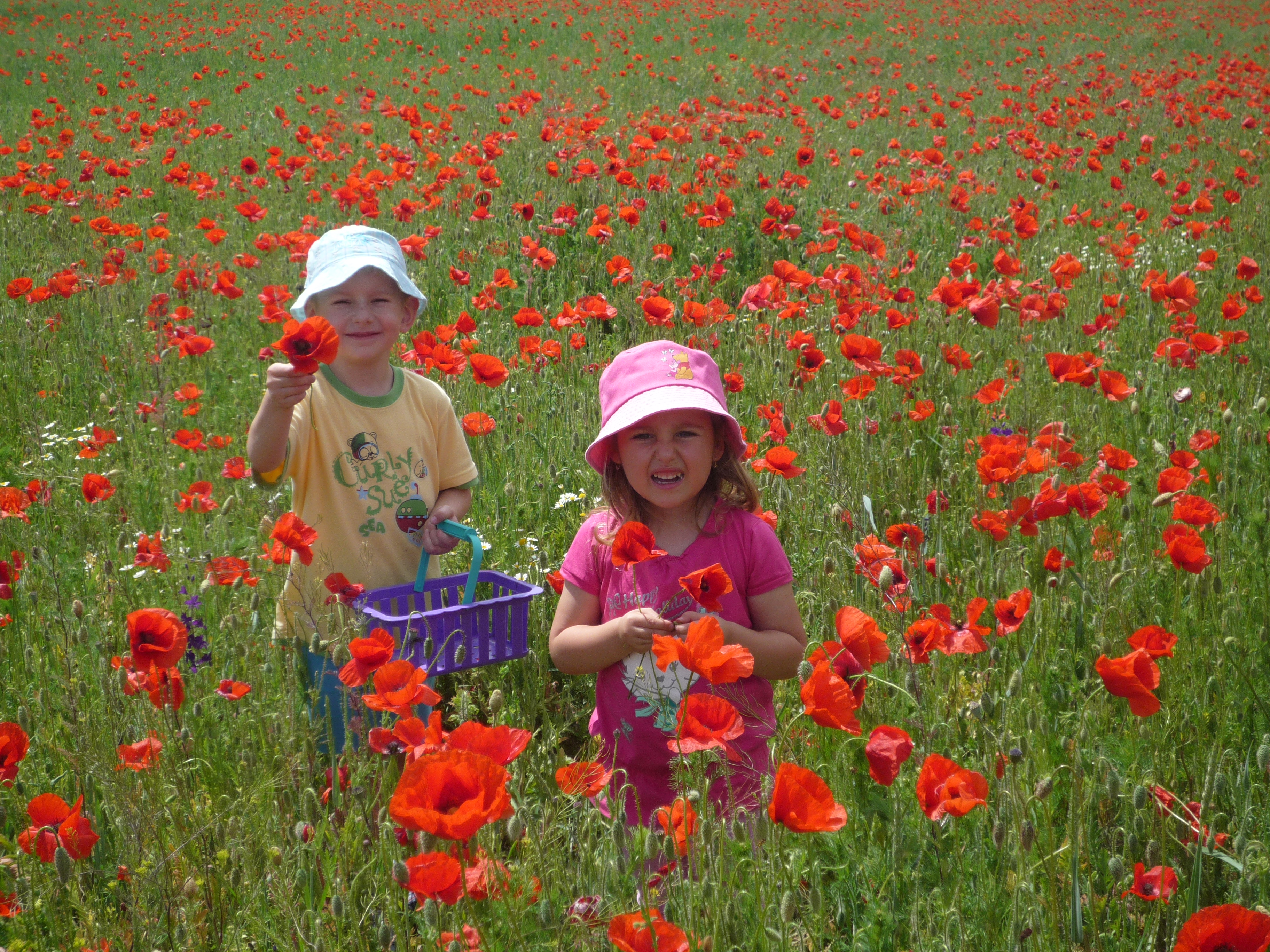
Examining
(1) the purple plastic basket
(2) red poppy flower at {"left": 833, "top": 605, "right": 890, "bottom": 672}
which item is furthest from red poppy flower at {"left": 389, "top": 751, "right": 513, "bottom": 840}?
(1) the purple plastic basket

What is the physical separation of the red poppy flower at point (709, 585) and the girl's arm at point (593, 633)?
0.69 feet

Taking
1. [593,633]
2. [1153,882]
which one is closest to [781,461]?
[593,633]

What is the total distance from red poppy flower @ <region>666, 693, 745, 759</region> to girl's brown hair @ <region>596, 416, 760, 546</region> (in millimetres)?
962

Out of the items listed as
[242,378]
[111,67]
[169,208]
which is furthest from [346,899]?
[111,67]

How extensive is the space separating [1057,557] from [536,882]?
1.43 meters

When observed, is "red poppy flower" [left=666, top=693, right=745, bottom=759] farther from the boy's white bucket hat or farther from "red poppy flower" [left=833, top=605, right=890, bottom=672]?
the boy's white bucket hat

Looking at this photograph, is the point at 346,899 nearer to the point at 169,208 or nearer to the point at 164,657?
the point at 164,657

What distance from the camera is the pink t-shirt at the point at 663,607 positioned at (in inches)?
88.0

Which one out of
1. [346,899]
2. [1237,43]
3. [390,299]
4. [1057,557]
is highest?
[1237,43]

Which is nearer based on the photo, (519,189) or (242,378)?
(242,378)

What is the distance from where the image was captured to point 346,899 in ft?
5.15

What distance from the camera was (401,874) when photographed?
4.23 feet

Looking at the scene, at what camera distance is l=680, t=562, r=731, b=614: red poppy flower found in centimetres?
156

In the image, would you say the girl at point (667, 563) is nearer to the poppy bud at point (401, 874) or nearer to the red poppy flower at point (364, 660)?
Answer: the red poppy flower at point (364, 660)
